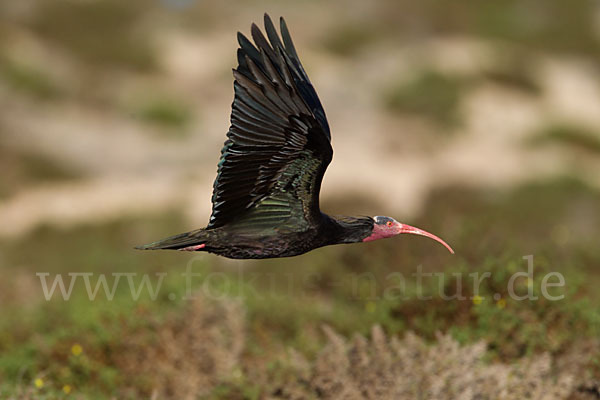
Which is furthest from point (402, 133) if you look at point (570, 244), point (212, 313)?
point (212, 313)

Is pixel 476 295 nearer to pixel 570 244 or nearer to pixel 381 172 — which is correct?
pixel 570 244

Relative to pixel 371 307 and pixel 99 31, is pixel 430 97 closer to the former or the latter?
pixel 99 31

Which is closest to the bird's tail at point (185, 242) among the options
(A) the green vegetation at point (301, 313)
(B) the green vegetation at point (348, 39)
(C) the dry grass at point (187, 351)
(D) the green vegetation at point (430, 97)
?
(A) the green vegetation at point (301, 313)

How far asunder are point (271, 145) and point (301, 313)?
12.9 ft

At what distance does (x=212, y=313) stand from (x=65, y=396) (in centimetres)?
149

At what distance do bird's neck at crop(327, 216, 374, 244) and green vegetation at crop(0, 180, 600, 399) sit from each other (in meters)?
1.39

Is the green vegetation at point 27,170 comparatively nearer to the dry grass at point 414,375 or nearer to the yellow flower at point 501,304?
the yellow flower at point 501,304

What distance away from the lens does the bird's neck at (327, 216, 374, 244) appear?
14.3 feet

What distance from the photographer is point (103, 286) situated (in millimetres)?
8805

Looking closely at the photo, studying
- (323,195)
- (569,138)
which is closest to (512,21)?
(569,138)

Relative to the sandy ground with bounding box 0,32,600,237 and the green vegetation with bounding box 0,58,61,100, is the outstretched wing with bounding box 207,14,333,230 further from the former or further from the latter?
the green vegetation with bounding box 0,58,61,100

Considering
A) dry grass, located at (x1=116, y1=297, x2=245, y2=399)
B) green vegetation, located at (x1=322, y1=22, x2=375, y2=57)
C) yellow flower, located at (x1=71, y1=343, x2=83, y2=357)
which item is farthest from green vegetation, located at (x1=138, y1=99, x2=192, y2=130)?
yellow flower, located at (x1=71, y1=343, x2=83, y2=357)

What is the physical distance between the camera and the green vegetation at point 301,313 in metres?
5.93

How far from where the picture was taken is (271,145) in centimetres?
421
